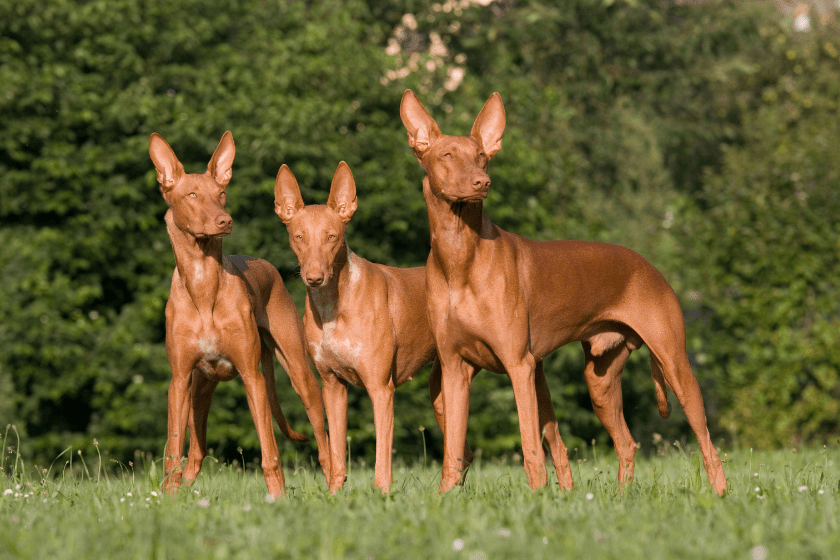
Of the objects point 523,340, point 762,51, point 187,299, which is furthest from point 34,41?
point 762,51

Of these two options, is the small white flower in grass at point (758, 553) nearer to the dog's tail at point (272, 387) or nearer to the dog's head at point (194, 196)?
the dog's head at point (194, 196)

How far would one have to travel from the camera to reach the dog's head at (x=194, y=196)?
5289mm

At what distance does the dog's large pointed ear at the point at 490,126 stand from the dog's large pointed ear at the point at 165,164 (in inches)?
76.2

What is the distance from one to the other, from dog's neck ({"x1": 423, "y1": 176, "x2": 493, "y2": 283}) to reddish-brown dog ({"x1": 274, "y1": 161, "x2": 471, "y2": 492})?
631 millimetres

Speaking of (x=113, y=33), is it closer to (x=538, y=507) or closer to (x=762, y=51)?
(x=538, y=507)

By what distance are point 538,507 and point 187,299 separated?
2.56m

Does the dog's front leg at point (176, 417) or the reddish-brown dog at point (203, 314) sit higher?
the reddish-brown dog at point (203, 314)

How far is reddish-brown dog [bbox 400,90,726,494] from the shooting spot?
5.32 meters

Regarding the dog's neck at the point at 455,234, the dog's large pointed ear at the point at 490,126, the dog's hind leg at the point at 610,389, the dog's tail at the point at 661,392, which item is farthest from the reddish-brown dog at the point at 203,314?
the dog's tail at the point at 661,392

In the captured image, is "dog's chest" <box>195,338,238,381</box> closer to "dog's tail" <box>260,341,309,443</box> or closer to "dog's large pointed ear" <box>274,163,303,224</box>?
"dog's tail" <box>260,341,309,443</box>

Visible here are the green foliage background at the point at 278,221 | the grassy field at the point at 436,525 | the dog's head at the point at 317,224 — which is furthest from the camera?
the green foliage background at the point at 278,221

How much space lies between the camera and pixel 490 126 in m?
5.65

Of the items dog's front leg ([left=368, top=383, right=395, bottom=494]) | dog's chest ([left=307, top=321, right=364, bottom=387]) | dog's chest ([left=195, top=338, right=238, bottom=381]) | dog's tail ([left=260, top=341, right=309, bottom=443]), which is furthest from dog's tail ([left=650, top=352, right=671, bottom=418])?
dog's chest ([left=195, top=338, right=238, bottom=381])

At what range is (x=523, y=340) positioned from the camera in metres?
5.35
